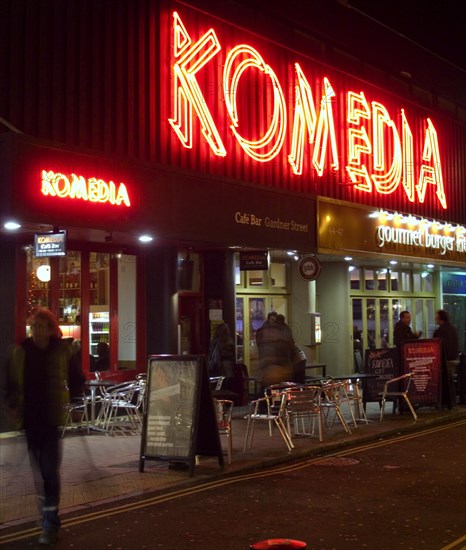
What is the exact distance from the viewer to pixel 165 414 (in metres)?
9.12

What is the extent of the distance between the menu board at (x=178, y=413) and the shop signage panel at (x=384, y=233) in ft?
26.0

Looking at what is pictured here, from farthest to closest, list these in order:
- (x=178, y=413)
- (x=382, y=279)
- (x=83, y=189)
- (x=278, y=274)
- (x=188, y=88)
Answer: (x=382, y=279)
(x=278, y=274)
(x=188, y=88)
(x=83, y=189)
(x=178, y=413)

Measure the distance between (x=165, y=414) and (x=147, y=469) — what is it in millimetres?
776

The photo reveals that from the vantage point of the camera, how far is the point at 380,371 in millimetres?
14438

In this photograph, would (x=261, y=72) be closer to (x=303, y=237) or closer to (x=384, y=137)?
(x=303, y=237)

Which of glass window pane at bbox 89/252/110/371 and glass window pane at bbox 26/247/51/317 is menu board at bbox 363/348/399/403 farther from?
glass window pane at bbox 26/247/51/317

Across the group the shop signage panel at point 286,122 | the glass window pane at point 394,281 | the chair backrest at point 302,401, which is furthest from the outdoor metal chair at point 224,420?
the glass window pane at point 394,281

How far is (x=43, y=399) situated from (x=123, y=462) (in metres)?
3.64

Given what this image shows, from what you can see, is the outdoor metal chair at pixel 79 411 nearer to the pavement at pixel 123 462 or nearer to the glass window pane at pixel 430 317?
the pavement at pixel 123 462

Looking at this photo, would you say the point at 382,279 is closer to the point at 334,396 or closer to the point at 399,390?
the point at 399,390

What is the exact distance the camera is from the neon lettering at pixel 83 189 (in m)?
10.9

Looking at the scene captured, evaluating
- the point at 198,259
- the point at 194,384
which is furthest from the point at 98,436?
the point at 198,259

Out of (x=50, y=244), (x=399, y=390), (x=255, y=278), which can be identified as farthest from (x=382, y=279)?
(x=50, y=244)

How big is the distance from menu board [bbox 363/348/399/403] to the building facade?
229 cm
